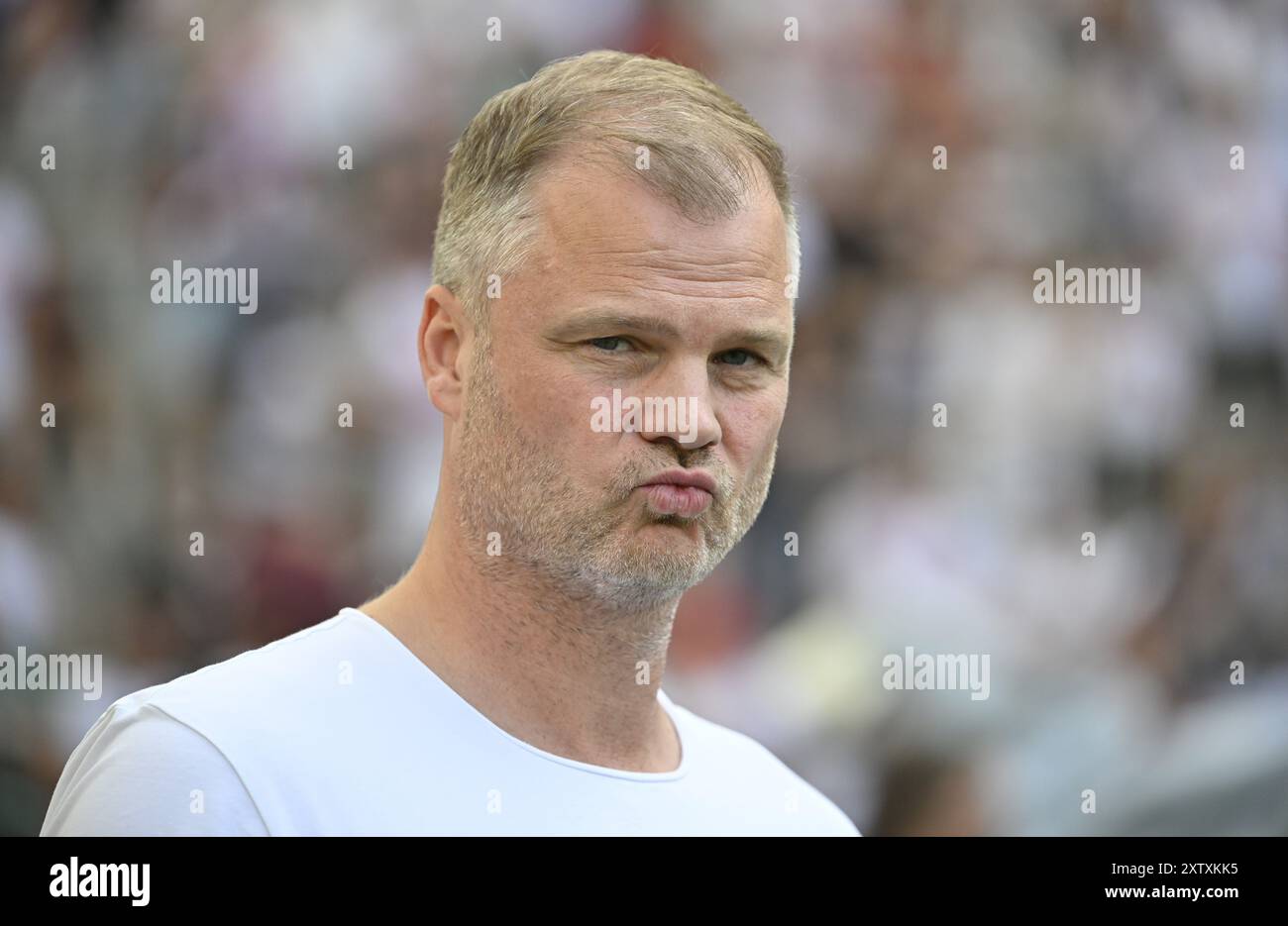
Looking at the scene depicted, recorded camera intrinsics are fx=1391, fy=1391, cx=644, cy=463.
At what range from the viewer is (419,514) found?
3.83m

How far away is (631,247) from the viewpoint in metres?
1.76

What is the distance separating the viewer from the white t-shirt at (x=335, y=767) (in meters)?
1.57

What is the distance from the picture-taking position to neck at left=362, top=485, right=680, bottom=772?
1.84 meters

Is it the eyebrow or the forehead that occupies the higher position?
the forehead

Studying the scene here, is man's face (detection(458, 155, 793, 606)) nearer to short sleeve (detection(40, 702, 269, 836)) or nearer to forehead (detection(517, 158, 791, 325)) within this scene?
forehead (detection(517, 158, 791, 325))

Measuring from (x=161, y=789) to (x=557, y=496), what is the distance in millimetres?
578

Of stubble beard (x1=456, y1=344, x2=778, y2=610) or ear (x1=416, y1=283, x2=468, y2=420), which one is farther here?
ear (x1=416, y1=283, x2=468, y2=420)

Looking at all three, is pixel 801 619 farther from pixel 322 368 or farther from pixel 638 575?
pixel 638 575

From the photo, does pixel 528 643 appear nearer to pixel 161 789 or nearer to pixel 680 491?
pixel 680 491

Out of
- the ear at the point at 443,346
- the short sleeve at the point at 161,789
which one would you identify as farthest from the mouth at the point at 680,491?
the short sleeve at the point at 161,789

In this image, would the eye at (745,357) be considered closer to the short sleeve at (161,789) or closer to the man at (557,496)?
the man at (557,496)

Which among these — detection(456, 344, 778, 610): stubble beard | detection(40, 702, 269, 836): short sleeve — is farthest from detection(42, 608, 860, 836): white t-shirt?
detection(456, 344, 778, 610): stubble beard

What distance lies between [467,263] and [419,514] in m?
2.00
